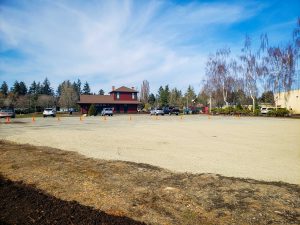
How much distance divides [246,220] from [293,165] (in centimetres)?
500

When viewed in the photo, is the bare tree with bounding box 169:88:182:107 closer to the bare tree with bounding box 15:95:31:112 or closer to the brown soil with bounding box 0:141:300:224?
the bare tree with bounding box 15:95:31:112

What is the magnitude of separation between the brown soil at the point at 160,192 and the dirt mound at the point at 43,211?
0.19m

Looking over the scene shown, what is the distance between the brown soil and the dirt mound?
0.63 feet

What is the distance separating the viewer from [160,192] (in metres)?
5.82

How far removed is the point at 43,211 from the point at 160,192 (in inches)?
95.0

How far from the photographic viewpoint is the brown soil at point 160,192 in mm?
4688

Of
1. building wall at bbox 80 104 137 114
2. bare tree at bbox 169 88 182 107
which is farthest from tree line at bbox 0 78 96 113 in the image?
bare tree at bbox 169 88 182 107

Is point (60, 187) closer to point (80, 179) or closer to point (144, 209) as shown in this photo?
point (80, 179)

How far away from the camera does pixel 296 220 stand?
4469mm

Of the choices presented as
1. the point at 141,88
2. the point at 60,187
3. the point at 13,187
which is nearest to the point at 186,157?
the point at 60,187

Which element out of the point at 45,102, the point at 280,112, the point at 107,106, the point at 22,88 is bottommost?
the point at 280,112

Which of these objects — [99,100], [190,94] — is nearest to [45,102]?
[99,100]

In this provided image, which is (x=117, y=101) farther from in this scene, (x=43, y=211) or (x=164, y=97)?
(x=43, y=211)

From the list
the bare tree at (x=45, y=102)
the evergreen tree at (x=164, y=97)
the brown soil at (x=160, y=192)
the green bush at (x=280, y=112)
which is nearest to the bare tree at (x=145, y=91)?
the evergreen tree at (x=164, y=97)
